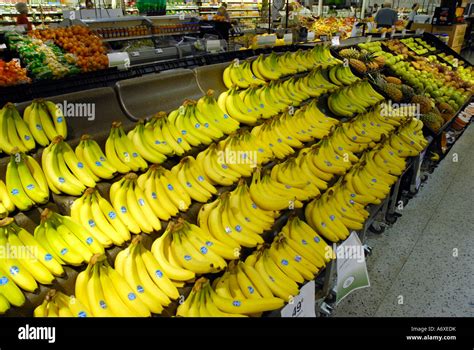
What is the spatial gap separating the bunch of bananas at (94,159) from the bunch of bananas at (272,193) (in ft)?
3.01

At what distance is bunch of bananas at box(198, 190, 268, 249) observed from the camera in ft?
6.97

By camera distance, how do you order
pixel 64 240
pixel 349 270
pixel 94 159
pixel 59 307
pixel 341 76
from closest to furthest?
pixel 59 307, pixel 64 240, pixel 94 159, pixel 349 270, pixel 341 76

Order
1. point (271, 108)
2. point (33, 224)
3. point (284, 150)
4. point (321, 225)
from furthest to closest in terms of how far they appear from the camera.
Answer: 1. point (271, 108)
2. point (284, 150)
3. point (321, 225)
4. point (33, 224)

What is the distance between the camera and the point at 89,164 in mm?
2053

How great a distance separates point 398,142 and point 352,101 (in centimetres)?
65

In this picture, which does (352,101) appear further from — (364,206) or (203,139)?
(203,139)

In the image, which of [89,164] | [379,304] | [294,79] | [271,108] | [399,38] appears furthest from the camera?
[399,38]

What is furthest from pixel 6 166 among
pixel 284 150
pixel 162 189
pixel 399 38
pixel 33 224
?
pixel 399 38

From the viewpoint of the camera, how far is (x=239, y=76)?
341 centimetres

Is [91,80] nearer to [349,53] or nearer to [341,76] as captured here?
[341,76]

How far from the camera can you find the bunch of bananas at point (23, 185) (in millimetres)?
1768

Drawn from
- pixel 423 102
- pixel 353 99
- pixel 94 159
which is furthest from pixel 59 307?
pixel 423 102

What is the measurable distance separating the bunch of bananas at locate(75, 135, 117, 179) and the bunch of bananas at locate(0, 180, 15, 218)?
0.42 meters

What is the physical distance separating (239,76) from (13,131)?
1992 millimetres
